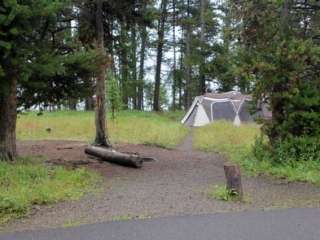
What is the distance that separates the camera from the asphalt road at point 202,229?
20.3ft

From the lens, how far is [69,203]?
8.55 metres

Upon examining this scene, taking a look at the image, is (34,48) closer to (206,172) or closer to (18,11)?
(18,11)

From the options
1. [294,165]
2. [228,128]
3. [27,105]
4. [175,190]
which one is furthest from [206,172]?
[228,128]

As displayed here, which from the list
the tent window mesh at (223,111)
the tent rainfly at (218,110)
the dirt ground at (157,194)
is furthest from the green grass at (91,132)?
the dirt ground at (157,194)

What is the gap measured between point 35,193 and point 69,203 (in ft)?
A: 2.13

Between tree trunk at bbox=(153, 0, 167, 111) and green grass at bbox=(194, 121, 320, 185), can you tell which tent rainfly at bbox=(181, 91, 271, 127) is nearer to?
green grass at bbox=(194, 121, 320, 185)

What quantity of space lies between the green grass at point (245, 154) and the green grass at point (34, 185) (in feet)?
13.6

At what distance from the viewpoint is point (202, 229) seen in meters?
6.54

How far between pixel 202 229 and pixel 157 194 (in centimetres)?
308

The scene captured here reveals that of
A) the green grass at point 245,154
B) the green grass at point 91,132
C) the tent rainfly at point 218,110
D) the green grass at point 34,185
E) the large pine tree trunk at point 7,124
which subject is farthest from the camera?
the tent rainfly at point 218,110

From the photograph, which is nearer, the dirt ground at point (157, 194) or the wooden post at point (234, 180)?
the dirt ground at point (157, 194)

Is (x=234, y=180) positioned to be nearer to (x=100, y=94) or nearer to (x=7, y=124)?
(x=7, y=124)

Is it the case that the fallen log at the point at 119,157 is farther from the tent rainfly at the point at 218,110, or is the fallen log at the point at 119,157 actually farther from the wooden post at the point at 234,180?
the tent rainfly at the point at 218,110

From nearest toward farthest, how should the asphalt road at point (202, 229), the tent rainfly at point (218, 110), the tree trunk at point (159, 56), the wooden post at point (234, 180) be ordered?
1. the asphalt road at point (202, 229)
2. the wooden post at point (234, 180)
3. the tent rainfly at point (218, 110)
4. the tree trunk at point (159, 56)
